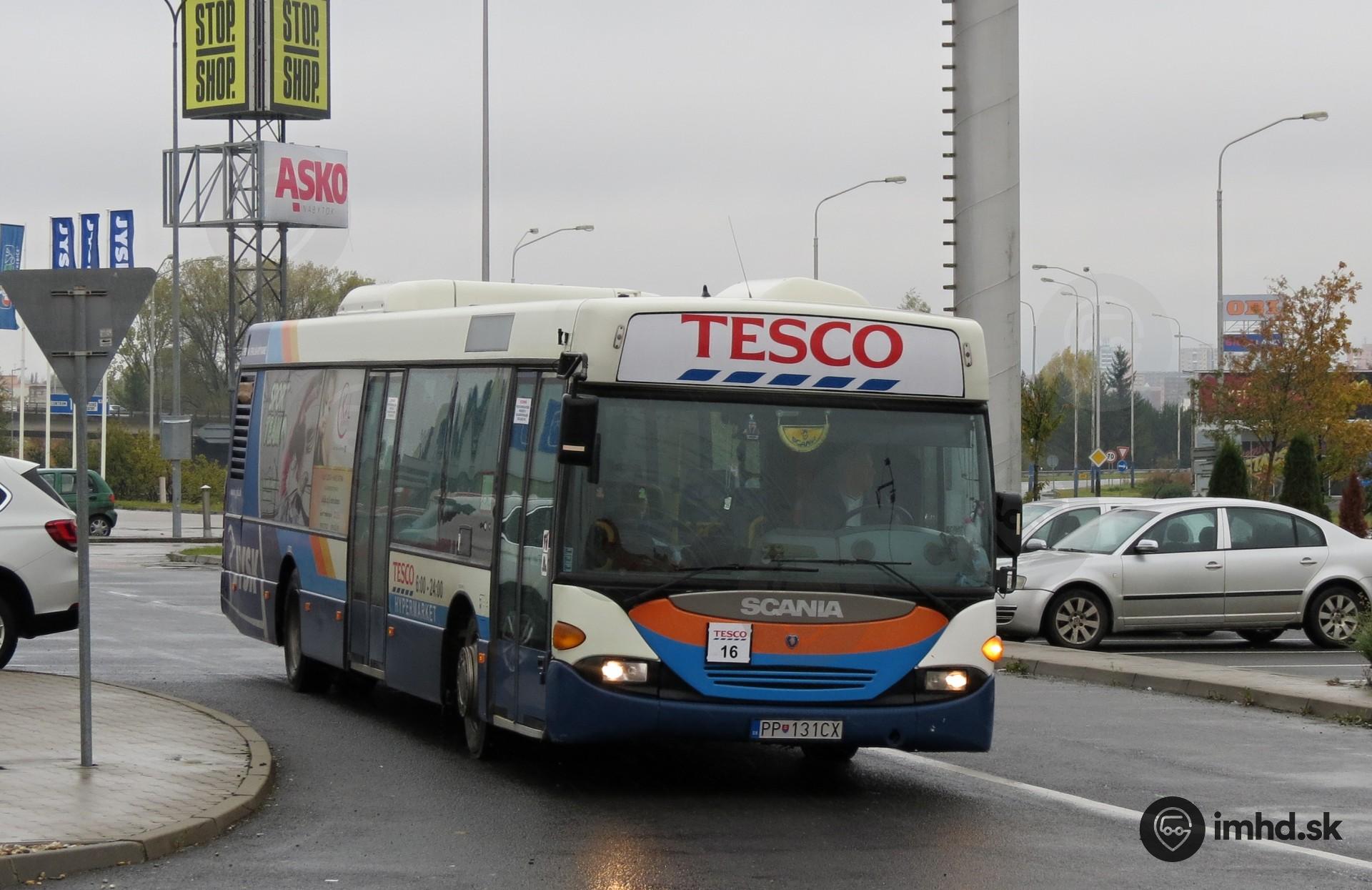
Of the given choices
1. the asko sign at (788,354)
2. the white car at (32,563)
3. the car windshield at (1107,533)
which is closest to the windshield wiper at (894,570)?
the asko sign at (788,354)

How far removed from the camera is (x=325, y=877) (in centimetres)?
808

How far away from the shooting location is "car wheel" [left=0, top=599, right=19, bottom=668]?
15336mm

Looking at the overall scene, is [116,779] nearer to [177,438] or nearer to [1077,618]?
[1077,618]

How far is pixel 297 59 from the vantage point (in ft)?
222

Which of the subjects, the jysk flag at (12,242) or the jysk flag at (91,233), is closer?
the jysk flag at (91,233)

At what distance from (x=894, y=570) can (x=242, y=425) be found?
830 cm

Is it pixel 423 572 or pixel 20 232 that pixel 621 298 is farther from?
pixel 20 232

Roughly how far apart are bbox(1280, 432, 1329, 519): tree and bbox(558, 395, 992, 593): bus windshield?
31294mm

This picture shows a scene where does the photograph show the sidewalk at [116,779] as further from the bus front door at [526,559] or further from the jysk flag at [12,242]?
the jysk flag at [12,242]

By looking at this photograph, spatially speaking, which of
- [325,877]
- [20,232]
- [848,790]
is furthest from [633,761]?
[20,232]

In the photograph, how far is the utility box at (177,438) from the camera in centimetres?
4331

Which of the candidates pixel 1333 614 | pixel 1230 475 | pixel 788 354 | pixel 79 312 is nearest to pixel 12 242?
pixel 1230 475

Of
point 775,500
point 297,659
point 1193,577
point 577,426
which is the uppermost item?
point 577,426

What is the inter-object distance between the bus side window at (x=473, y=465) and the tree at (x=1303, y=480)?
3087 cm
